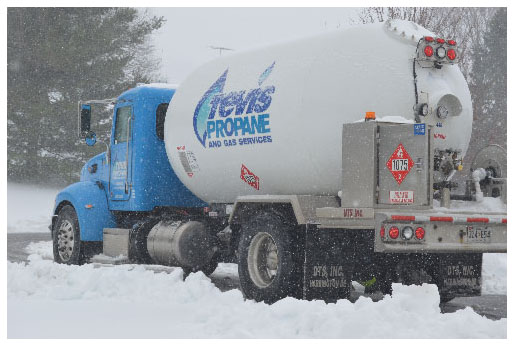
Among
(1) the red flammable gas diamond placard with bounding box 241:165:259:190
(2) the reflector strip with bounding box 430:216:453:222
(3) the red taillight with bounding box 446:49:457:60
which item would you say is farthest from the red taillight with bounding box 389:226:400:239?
(1) the red flammable gas diamond placard with bounding box 241:165:259:190

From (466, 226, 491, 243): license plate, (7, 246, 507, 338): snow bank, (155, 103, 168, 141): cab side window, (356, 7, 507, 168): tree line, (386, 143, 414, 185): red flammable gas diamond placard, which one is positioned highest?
(356, 7, 507, 168): tree line

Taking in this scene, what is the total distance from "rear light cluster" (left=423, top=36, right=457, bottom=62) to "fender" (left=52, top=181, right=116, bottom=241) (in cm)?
645

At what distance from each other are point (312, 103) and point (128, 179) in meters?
4.62

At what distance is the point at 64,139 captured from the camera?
104 ft

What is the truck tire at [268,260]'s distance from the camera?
895cm

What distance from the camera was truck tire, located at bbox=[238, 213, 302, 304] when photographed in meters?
8.95

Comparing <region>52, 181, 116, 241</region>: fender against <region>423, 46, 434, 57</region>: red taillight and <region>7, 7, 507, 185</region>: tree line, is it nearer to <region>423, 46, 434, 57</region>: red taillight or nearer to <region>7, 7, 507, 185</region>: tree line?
<region>423, 46, 434, 57</region>: red taillight

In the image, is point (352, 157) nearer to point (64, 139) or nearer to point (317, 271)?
point (317, 271)

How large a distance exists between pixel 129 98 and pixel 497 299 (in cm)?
634

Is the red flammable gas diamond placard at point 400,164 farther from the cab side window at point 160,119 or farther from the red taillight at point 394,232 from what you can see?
the cab side window at point 160,119

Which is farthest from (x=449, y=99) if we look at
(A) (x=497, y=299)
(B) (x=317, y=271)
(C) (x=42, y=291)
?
(C) (x=42, y=291)

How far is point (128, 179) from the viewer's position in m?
12.7

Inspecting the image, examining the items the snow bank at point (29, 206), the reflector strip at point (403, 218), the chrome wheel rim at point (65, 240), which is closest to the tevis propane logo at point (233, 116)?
the reflector strip at point (403, 218)

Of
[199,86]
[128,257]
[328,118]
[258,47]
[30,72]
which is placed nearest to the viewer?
[328,118]
